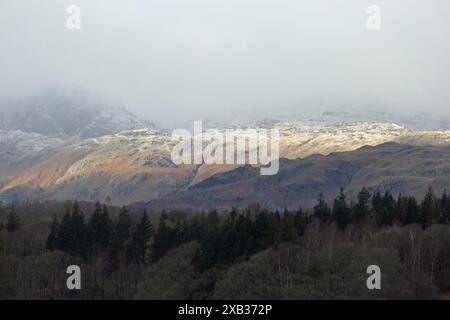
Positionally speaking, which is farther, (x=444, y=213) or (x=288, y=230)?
(x=444, y=213)

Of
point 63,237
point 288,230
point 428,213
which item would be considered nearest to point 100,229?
point 63,237

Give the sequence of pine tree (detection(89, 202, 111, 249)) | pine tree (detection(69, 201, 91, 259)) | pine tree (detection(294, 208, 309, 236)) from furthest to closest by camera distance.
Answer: pine tree (detection(89, 202, 111, 249))
pine tree (detection(69, 201, 91, 259))
pine tree (detection(294, 208, 309, 236))

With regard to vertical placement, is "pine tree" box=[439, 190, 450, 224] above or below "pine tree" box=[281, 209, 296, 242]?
below

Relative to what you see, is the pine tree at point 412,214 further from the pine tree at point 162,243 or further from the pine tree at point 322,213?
the pine tree at point 162,243

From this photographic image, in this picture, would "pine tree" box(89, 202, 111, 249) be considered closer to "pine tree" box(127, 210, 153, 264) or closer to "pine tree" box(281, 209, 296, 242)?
"pine tree" box(127, 210, 153, 264)

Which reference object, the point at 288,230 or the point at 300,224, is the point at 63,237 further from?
the point at 288,230

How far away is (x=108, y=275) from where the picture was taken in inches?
5807

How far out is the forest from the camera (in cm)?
10894

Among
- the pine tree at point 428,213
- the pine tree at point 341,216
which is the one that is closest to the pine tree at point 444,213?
the pine tree at point 428,213

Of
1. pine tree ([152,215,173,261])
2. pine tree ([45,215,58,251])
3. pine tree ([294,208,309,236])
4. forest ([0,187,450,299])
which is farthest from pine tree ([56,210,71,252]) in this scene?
pine tree ([294,208,309,236])

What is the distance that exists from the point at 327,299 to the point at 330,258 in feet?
32.8

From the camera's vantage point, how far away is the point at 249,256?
12162 centimetres

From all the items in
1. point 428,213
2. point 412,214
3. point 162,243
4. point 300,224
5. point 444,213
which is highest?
point 300,224

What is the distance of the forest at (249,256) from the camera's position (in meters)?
109
